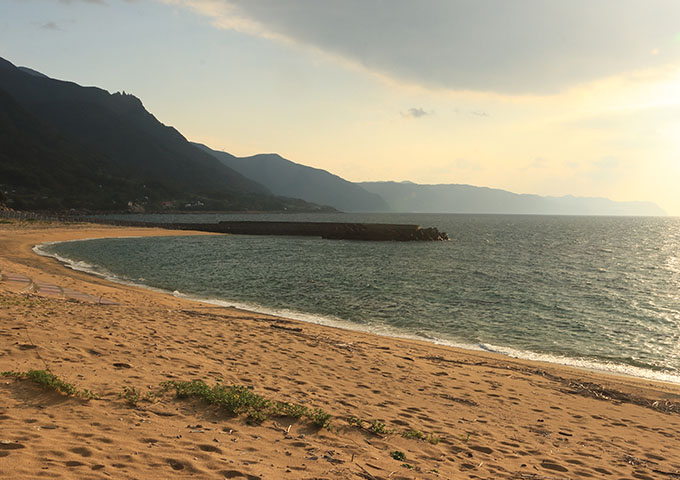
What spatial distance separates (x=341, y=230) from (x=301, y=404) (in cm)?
8506

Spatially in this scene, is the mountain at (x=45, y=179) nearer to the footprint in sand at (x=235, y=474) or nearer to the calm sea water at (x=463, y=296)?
the calm sea water at (x=463, y=296)

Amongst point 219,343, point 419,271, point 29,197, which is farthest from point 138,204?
point 219,343

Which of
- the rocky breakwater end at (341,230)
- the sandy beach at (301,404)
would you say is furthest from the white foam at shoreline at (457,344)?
the rocky breakwater end at (341,230)

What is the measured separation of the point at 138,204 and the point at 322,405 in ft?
701

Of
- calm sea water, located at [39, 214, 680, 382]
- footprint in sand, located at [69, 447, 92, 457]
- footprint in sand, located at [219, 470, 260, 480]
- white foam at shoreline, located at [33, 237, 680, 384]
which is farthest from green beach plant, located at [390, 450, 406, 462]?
calm sea water, located at [39, 214, 680, 382]

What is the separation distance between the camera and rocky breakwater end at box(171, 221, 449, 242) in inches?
3531

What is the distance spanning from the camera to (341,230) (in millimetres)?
93062

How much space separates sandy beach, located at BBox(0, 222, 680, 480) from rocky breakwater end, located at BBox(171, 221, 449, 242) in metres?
74.6

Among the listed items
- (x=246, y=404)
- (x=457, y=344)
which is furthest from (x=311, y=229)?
(x=246, y=404)

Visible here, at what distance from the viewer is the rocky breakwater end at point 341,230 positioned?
8969 cm

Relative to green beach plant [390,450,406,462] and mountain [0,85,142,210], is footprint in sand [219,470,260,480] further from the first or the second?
mountain [0,85,142,210]

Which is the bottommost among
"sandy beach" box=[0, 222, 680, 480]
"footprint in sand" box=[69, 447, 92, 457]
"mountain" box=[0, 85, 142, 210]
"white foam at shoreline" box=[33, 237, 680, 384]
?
"white foam at shoreline" box=[33, 237, 680, 384]

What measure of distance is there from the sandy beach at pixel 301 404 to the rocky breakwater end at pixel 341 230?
2937 inches

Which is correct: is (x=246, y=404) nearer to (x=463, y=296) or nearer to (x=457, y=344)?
(x=457, y=344)
